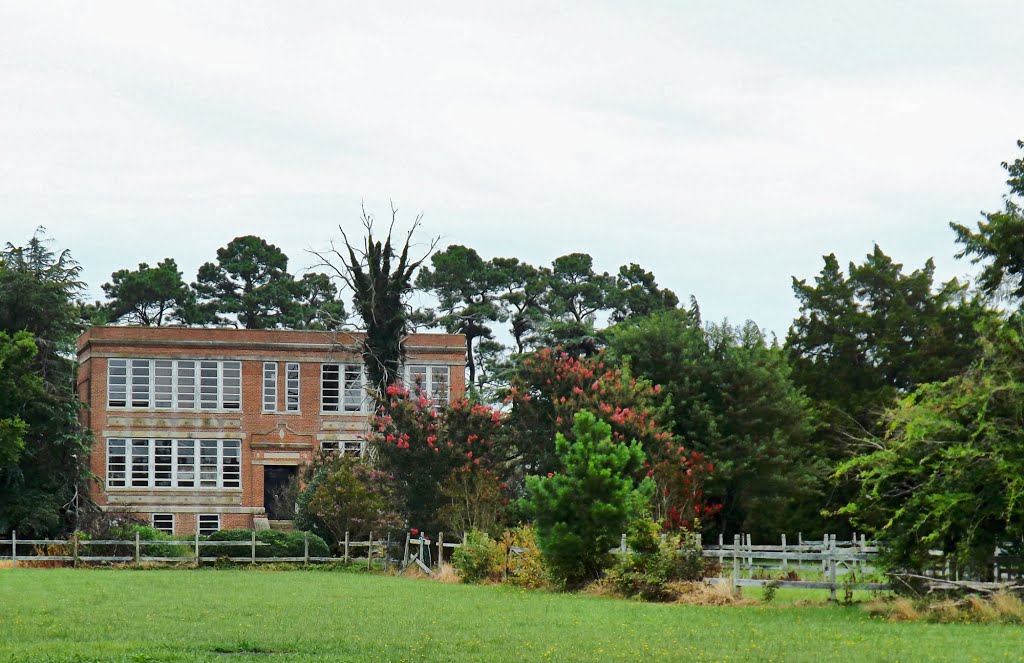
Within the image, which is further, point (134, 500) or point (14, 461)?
point (134, 500)

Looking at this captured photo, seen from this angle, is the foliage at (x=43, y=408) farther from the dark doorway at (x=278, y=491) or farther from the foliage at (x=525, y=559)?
the foliage at (x=525, y=559)

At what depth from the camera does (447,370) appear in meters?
65.9

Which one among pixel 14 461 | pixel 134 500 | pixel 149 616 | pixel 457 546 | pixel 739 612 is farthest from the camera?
pixel 134 500

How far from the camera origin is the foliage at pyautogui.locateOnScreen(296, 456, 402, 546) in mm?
46062

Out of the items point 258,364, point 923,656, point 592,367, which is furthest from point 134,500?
point 923,656

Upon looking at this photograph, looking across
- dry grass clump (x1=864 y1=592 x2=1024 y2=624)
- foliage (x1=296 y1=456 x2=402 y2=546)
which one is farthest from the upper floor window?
dry grass clump (x1=864 y1=592 x2=1024 y2=624)

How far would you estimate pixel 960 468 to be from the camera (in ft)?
81.6

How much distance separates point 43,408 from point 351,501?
13.1m

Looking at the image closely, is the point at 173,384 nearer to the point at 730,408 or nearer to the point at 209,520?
the point at 209,520

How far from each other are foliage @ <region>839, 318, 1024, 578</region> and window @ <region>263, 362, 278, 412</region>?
134 feet

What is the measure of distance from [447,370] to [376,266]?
1038 cm

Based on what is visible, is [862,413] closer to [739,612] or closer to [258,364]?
[258,364]

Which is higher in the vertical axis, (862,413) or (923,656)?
(862,413)

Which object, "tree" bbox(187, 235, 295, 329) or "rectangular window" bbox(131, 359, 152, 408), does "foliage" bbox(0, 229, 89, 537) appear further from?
"tree" bbox(187, 235, 295, 329)
